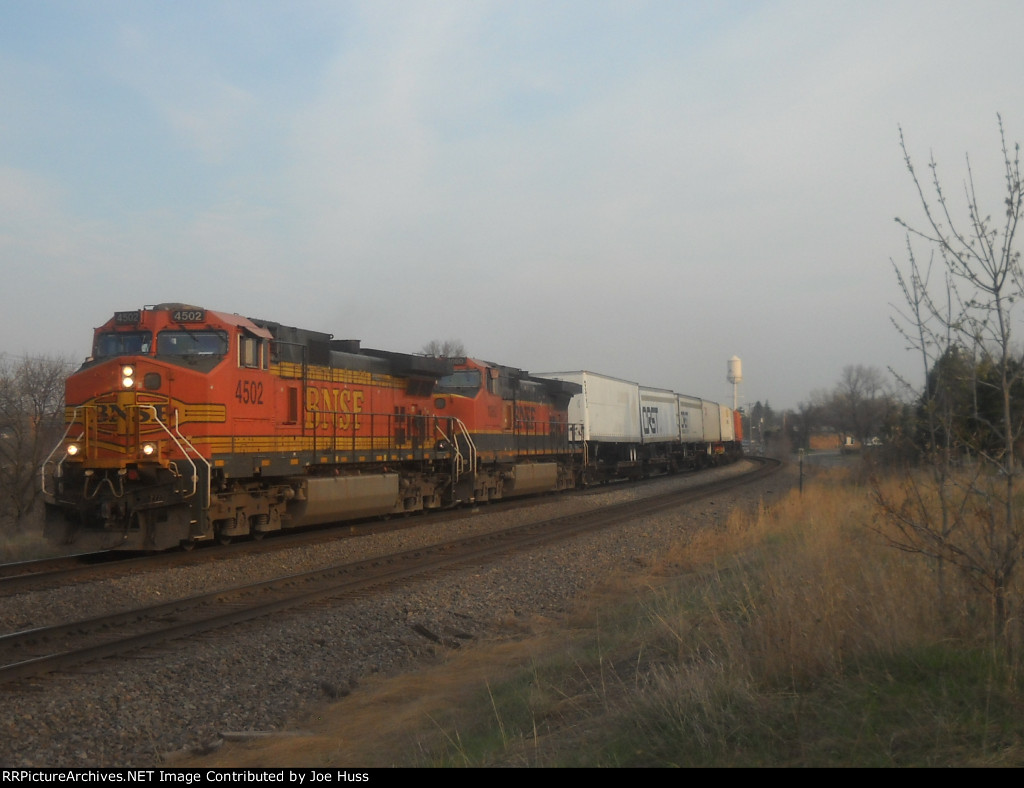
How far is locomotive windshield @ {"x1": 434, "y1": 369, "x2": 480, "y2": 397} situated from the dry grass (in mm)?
13371

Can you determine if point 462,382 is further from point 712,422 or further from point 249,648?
point 712,422

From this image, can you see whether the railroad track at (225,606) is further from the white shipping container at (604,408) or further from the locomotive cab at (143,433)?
the white shipping container at (604,408)

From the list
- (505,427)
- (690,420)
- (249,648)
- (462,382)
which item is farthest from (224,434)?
(690,420)

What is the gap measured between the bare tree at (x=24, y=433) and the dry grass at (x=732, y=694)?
18.2 metres

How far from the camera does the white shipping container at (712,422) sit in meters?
45.2

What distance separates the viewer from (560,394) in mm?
27125

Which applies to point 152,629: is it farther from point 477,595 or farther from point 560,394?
point 560,394

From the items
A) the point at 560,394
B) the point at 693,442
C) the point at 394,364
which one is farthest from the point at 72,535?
the point at 693,442

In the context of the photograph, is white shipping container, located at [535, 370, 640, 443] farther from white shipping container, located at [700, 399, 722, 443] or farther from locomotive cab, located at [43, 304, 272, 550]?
locomotive cab, located at [43, 304, 272, 550]

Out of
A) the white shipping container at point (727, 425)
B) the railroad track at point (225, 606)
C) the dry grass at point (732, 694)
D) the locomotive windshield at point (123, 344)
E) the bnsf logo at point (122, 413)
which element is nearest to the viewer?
the dry grass at point (732, 694)

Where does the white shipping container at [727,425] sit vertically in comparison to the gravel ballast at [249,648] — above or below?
above

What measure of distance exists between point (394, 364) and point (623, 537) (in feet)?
20.4

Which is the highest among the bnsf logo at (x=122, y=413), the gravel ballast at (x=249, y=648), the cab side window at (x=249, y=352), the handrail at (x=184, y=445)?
the cab side window at (x=249, y=352)

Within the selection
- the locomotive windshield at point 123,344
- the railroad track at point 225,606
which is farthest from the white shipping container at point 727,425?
the locomotive windshield at point 123,344
